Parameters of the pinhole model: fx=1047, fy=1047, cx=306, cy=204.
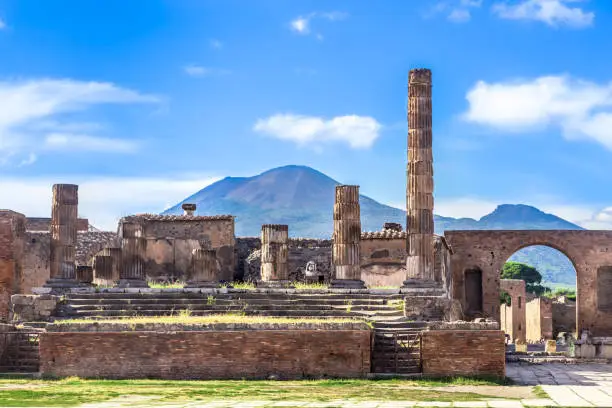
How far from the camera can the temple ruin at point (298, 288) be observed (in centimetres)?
2167

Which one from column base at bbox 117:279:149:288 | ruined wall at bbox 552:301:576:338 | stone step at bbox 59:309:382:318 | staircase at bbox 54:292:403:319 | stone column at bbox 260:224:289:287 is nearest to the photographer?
stone step at bbox 59:309:382:318

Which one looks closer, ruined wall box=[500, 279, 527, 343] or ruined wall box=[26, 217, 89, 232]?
ruined wall box=[26, 217, 89, 232]

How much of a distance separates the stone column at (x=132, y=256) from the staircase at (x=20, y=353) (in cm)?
602

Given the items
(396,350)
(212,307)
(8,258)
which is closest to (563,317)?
(8,258)

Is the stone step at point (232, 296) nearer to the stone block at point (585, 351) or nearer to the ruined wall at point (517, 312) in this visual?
the stone block at point (585, 351)

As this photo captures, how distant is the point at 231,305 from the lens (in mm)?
26031

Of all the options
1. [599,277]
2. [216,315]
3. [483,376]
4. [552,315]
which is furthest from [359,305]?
[552,315]

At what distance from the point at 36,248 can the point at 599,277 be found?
77.1 feet

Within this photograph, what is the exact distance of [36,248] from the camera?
3862 cm

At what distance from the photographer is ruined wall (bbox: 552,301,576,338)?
174ft

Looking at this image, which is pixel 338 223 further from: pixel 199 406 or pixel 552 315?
pixel 552 315

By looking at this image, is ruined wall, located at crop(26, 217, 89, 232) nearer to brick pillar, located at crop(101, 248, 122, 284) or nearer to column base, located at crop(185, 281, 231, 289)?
Answer: brick pillar, located at crop(101, 248, 122, 284)

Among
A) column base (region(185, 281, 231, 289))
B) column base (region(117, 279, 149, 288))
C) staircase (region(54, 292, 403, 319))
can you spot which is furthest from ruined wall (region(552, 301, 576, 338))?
column base (region(117, 279, 149, 288))

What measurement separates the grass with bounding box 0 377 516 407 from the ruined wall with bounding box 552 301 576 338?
33.6 m
